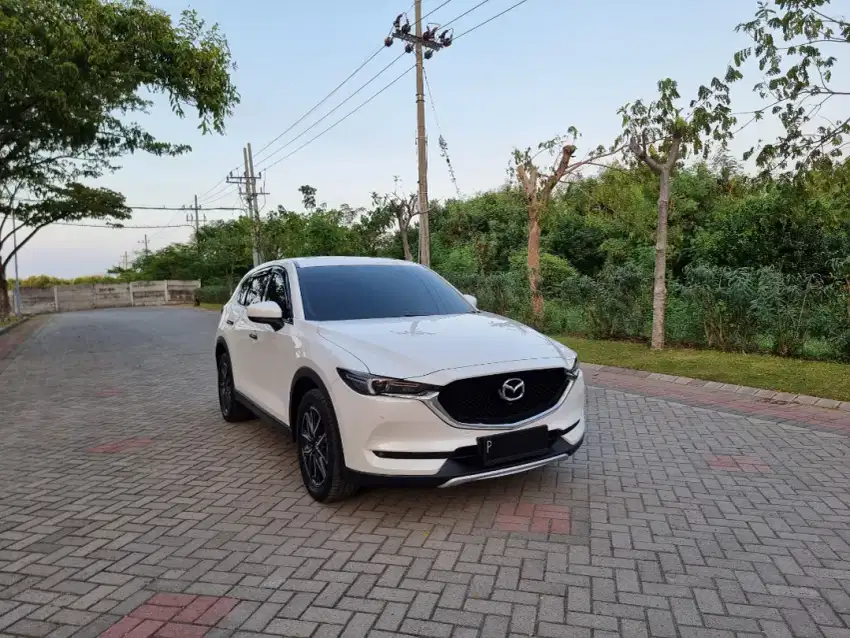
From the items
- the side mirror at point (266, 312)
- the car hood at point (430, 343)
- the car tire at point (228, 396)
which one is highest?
the side mirror at point (266, 312)

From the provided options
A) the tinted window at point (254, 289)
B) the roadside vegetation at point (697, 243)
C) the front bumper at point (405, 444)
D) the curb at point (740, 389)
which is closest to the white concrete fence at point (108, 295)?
the roadside vegetation at point (697, 243)

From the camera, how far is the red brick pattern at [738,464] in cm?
464

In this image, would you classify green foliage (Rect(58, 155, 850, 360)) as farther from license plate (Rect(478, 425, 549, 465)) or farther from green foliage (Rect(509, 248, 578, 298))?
license plate (Rect(478, 425, 549, 465))

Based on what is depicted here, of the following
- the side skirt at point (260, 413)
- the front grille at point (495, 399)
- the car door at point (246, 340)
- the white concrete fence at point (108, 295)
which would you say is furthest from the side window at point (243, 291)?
the white concrete fence at point (108, 295)

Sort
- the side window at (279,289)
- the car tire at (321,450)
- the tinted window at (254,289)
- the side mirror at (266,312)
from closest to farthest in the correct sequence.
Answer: the car tire at (321,450) < the side mirror at (266,312) < the side window at (279,289) < the tinted window at (254,289)

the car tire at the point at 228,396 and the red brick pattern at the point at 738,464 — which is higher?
the car tire at the point at 228,396

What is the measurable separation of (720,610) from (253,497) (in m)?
2.98

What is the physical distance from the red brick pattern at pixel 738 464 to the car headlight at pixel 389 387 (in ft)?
8.98

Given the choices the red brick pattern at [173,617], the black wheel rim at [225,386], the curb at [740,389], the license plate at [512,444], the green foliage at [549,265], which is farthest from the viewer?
the green foliage at [549,265]

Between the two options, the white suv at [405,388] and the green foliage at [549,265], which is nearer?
the white suv at [405,388]

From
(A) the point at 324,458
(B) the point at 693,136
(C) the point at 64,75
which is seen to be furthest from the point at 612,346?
(C) the point at 64,75

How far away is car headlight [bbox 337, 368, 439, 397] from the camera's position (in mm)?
3422

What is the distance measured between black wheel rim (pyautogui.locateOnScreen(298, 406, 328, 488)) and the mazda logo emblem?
1183mm

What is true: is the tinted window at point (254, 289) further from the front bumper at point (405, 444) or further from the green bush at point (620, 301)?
the green bush at point (620, 301)
